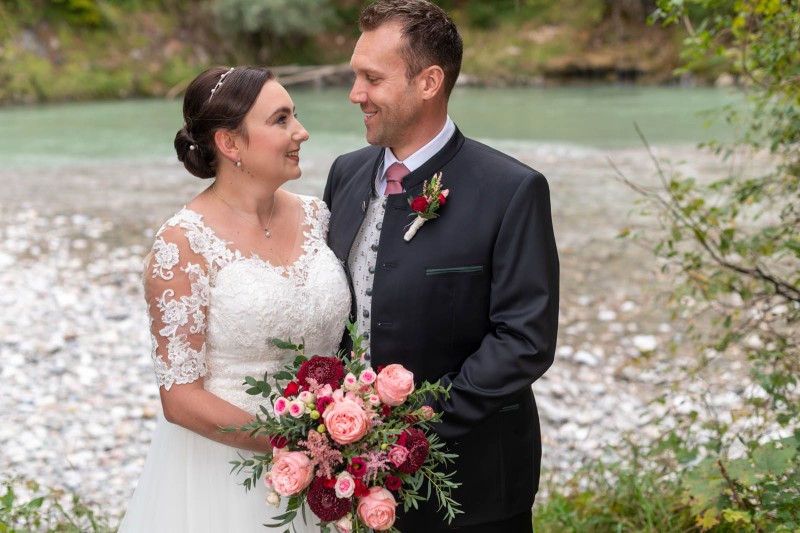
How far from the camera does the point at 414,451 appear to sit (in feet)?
7.27

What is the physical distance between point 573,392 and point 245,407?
4116 millimetres

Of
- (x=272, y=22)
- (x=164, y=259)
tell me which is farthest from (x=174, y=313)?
(x=272, y=22)

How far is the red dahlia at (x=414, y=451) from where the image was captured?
2.21 metres

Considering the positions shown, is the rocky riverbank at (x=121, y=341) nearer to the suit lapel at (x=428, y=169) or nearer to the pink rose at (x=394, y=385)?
the suit lapel at (x=428, y=169)

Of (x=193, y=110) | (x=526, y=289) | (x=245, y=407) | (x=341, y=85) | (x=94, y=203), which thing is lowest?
(x=341, y=85)

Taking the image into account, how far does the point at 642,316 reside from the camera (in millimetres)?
7805

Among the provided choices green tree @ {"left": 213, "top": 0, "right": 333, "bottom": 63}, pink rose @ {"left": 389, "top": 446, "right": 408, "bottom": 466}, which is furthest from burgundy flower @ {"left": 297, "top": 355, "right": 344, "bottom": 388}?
green tree @ {"left": 213, "top": 0, "right": 333, "bottom": 63}

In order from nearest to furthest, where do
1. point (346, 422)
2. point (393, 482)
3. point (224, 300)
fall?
point (346, 422) < point (393, 482) < point (224, 300)

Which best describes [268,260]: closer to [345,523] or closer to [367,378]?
[367,378]

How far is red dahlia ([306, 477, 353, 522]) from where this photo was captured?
2184 millimetres

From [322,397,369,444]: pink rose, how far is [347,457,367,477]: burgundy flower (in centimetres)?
6

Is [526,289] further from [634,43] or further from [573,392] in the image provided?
[634,43]

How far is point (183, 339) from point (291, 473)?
0.66m

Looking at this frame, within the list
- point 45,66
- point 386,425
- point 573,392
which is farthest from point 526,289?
point 45,66
